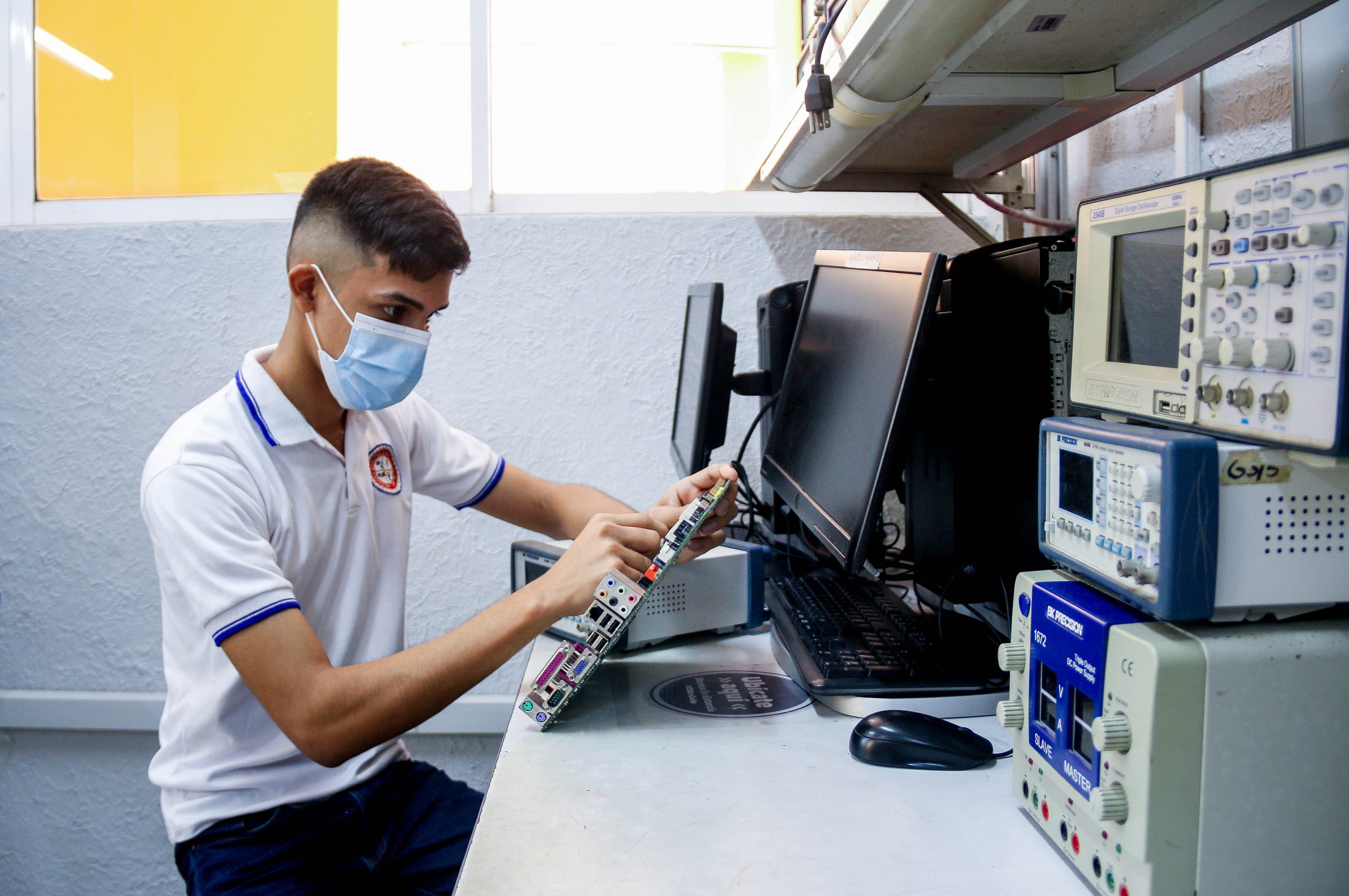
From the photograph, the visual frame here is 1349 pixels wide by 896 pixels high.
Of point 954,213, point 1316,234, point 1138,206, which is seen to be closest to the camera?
point 1316,234

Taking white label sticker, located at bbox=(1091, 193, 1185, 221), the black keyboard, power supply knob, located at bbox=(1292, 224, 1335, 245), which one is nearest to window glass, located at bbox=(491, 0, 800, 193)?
the black keyboard

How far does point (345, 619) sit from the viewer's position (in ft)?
3.96

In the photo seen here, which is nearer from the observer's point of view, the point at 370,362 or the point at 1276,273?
the point at 1276,273

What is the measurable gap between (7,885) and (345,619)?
4.66 ft

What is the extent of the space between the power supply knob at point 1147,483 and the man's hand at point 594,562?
0.51 metres

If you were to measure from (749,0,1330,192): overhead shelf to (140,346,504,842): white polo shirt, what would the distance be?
783 mm

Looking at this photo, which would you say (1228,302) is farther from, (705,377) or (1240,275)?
(705,377)

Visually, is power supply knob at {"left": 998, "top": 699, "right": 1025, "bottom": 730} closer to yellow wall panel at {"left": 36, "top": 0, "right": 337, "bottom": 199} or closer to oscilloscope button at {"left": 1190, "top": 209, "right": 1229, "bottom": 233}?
oscilloscope button at {"left": 1190, "top": 209, "right": 1229, "bottom": 233}

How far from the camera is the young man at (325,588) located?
967 millimetres

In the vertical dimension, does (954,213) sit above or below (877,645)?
above

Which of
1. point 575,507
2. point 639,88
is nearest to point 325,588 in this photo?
point 575,507

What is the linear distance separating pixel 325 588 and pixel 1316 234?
1115 millimetres

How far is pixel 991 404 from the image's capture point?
1.02m

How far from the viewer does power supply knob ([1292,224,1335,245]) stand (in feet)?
1.62
